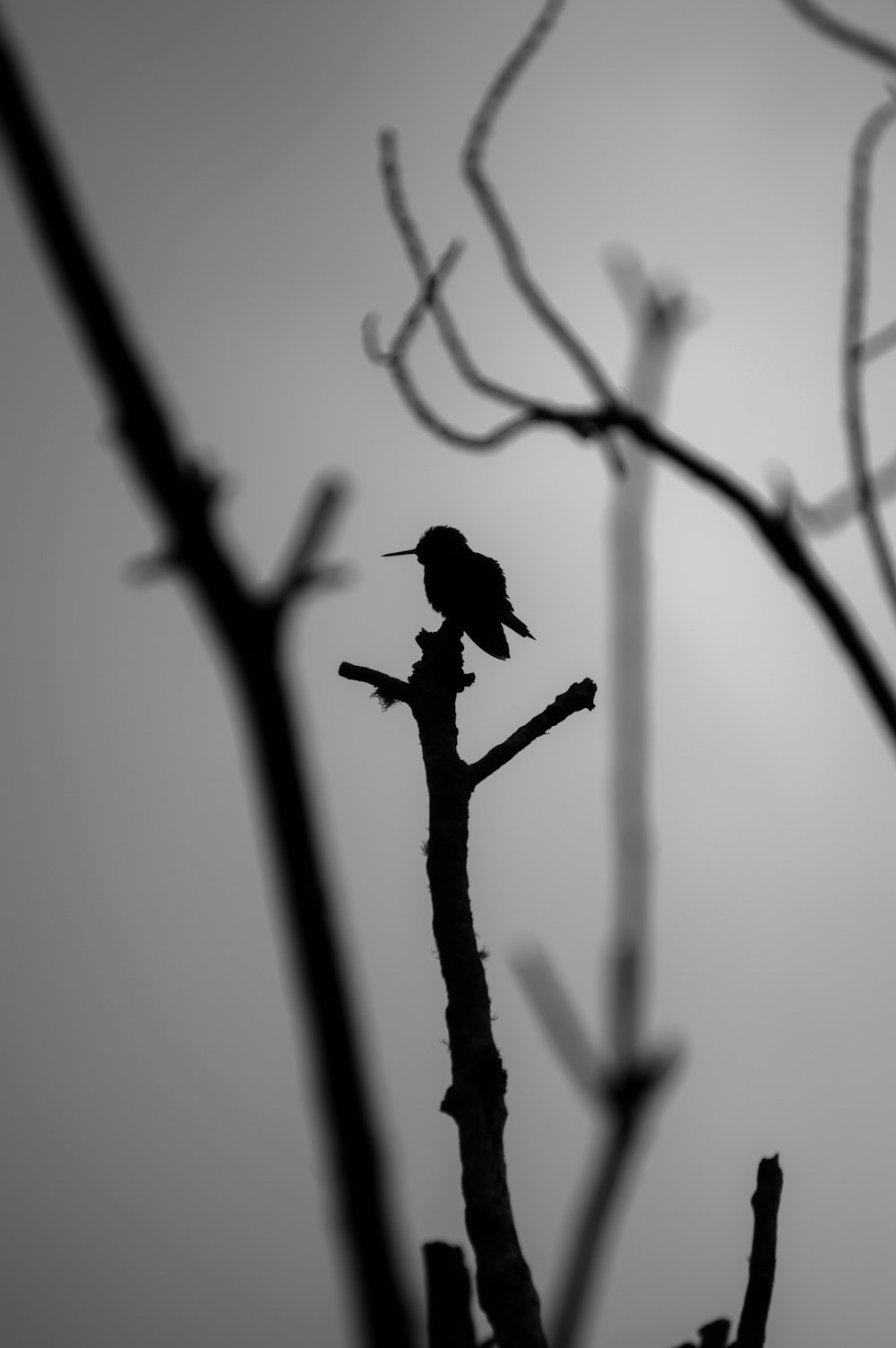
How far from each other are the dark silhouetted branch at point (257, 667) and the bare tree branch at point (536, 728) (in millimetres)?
3370

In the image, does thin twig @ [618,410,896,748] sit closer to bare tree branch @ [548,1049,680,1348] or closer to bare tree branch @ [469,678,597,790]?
bare tree branch @ [548,1049,680,1348]

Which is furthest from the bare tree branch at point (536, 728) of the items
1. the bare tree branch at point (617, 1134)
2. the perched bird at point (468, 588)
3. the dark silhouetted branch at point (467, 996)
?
the bare tree branch at point (617, 1134)

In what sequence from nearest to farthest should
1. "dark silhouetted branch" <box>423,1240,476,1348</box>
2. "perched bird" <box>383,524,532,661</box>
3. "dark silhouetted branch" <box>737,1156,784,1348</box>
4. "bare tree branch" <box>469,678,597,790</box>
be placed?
"dark silhouetted branch" <box>423,1240,476,1348</box>
"dark silhouetted branch" <box>737,1156,784,1348</box>
"bare tree branch" <box>469,678,597,790</box>
"perched bird" <box>383,524,532,661</box>

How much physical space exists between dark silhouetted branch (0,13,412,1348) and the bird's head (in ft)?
22.9

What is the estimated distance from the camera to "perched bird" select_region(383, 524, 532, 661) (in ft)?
24.7

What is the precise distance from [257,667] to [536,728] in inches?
146

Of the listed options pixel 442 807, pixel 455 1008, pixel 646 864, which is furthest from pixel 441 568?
pixel 646 864

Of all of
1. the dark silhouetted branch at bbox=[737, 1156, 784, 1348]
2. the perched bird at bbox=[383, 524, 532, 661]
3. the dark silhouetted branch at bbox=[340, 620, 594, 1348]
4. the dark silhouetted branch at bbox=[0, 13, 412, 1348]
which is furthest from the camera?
the perched bird at bbox=[383, 524, 532, 661]

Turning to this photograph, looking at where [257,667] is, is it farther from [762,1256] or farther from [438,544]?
[438,544]

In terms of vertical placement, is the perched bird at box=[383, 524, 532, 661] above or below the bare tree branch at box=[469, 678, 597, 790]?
above

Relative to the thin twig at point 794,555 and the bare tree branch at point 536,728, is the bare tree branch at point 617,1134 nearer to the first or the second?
the thin twig at point 794,555

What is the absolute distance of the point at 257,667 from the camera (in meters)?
0.77

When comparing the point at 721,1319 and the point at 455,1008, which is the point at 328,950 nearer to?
the point at 721,1319

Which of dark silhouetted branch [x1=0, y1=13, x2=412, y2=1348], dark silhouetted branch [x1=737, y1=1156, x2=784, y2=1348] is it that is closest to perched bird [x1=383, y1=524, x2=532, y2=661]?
dark silhouetted branch [x1=737, y1=1156, x2=784, y2=1348]
